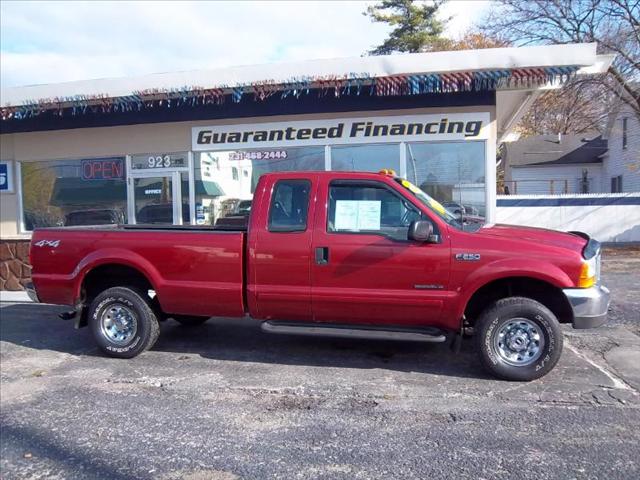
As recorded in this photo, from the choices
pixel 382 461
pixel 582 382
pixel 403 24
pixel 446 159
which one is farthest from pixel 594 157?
pixel 382 461

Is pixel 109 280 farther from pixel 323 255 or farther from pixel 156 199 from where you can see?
pixel 156 199

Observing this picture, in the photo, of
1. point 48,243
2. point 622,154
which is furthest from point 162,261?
point 622,154

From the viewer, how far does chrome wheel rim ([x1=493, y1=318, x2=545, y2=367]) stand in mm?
5145

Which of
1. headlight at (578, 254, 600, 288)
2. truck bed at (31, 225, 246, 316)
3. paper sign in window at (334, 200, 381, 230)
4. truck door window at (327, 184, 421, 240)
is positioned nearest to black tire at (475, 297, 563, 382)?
headlight at (578, 254, 600, 288)

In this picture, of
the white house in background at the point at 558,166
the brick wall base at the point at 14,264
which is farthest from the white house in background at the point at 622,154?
the brick wall base at the point at 14,264

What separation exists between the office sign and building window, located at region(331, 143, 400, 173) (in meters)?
7.34

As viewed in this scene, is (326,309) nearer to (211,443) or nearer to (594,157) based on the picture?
(211,443)

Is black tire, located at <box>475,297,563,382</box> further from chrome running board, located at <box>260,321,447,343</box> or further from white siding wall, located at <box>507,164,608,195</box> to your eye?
white siding wall, located at <box>507,164,608,195</box>

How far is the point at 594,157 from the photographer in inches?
1315

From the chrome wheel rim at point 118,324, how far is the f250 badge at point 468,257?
3.53 meters

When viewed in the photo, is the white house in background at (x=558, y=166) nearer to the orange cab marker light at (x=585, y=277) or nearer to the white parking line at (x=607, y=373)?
the white parking line at (x=607, y=373)

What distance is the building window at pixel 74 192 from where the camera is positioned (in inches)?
470

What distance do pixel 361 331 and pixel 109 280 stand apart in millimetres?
3070

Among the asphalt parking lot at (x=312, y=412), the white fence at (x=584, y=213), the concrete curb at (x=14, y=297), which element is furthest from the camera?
the white fence at (x=584, y=213)
